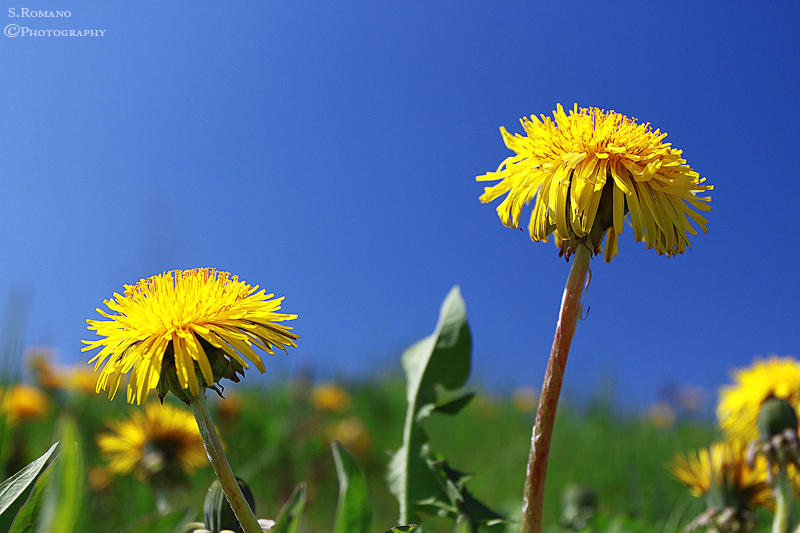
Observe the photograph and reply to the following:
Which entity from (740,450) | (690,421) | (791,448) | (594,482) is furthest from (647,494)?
(690,421)

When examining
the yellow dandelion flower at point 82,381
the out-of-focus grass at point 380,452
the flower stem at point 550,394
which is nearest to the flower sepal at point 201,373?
the flower stem at point 550,394

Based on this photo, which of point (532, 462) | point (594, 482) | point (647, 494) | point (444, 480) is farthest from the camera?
point (594, 482)

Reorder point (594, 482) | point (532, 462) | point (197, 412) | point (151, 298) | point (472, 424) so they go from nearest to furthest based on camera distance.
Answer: point (197, 412) < point (151, 298) < point (532, 462) < point (594, 482) < point (472, 424)

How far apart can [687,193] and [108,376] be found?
4.26ft

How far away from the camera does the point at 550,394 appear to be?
1.46 m

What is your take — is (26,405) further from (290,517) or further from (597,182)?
(597,182)

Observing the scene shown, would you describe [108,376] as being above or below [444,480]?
above

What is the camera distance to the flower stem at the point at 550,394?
4.80 feet

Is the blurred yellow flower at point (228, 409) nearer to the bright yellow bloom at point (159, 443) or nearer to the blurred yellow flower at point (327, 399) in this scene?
the blurred yellow flower at point (327, 399)

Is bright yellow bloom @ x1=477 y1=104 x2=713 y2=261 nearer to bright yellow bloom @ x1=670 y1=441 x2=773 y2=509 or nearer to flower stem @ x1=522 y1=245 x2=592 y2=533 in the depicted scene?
flower stem @ x1=522 y1=245 x2=592 y2=533

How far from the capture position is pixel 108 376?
4.45ft

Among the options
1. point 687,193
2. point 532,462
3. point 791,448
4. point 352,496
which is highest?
point 687,193

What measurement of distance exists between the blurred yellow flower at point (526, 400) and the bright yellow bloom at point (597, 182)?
5688 millimetres

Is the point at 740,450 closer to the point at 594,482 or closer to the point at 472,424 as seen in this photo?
the point at 594,482
